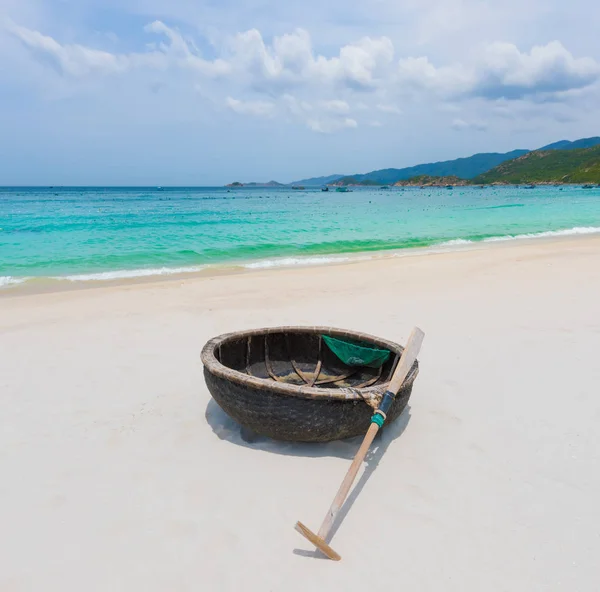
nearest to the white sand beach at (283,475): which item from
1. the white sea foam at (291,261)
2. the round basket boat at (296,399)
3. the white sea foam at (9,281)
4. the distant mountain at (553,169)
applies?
the round basket boat at (296,399)

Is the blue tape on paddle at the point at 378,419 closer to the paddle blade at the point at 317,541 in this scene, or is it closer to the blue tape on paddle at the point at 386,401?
the blue tape on paddle at the point at 386,401

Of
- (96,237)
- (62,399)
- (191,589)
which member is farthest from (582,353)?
(96,237)

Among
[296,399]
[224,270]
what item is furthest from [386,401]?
[224,270]

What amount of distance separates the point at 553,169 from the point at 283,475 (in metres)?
189

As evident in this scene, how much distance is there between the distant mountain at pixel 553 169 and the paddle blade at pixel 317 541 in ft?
481

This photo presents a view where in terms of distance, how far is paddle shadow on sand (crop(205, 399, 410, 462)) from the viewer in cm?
383

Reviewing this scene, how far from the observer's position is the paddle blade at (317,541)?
2.70 meters

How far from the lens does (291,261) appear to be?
1548 centimetres

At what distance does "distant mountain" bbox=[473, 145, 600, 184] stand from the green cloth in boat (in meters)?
144

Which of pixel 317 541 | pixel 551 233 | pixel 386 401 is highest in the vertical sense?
pixel 386 401

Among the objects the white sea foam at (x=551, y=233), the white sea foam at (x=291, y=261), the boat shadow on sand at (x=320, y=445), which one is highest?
the boat shadow on sand at (x=320, y=445)

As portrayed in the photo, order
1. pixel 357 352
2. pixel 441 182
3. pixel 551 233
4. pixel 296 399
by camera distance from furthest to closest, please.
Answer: pixel 441 182
pixel 551 233
pixel 357 352
pixel 296 399

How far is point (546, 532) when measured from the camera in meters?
2.97

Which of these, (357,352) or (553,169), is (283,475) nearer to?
(357,352)
